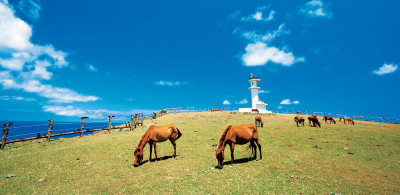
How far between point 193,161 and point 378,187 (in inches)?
323

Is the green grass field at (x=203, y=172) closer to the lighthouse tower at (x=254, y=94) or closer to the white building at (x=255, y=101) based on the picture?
the white building at (x=255, y=101)

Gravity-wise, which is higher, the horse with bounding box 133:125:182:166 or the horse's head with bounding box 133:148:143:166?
the horse with bounding box 133:125:182:166

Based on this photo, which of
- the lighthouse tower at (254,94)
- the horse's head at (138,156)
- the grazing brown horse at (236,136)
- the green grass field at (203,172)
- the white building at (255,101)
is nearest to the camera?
the green grass field at (203,172)

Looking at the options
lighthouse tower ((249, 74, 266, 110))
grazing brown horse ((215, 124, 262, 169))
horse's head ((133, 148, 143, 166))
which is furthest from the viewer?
lighthouse tower ((249, 74, 266, 110))

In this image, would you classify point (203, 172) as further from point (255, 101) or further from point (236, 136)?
point (255, 101)

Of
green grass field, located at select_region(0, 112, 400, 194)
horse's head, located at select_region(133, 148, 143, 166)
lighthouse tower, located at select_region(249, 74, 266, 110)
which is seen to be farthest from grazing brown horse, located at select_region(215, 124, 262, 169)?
lighthouse tower, located at select_region(249, 74, 266, 110)

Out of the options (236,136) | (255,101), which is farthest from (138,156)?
(255,101)

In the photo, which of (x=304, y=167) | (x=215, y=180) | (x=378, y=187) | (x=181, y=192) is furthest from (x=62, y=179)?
(x=378, y=187)

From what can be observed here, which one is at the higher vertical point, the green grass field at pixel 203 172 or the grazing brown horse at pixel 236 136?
the grazing brown horse at pixel 236 136

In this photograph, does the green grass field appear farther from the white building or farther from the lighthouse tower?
the lighthouse tower

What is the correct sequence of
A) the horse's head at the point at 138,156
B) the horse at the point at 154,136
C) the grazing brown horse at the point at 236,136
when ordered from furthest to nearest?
the horse at the point at 154,136
the horse's head at the point at 138,156
the grazing brown horse at the point at 236,136

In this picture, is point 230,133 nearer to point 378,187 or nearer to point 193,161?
point 193,161

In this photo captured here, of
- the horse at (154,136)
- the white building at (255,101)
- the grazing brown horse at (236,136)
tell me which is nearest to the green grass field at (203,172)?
the horse at (154,136)

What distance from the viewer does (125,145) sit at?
14.8m
